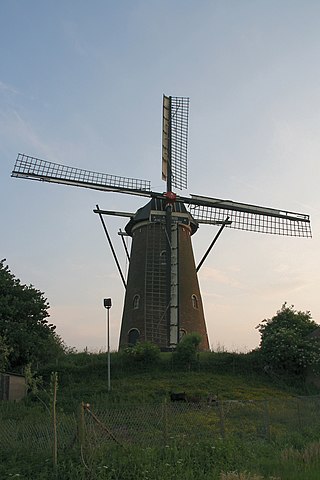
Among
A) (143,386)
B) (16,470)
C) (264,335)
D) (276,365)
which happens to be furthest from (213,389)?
(16,470)

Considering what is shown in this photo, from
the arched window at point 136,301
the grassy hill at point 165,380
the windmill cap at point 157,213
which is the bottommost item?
the grassy hill at point 165,380

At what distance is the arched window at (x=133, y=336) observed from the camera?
27823mm

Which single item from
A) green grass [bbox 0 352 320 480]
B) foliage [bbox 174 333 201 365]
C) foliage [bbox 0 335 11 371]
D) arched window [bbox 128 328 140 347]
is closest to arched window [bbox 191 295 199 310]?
arched window [bbox 128 328 140 347]

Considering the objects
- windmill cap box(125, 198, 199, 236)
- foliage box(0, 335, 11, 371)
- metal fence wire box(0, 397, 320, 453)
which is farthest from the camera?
windmill cap box(125, 198, 199, 236)

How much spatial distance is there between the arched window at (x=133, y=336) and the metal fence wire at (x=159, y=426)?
1306 cm

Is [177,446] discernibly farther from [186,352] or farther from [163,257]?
[163,257]

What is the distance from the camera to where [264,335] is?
1090 inches

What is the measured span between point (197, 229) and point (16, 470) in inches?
916

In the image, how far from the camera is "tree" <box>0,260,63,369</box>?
24.0 metres

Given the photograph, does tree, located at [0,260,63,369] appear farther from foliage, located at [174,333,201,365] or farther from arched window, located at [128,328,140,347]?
foliage, located at [174,333,201,365]

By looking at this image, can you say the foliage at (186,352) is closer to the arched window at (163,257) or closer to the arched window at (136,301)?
the arched window at (136,301)

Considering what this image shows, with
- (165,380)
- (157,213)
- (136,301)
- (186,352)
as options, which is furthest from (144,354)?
(157,213)

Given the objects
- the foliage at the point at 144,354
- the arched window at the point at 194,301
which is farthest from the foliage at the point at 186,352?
the arched window at the point at 194,301

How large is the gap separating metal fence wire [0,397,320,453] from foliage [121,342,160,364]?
380 inches
